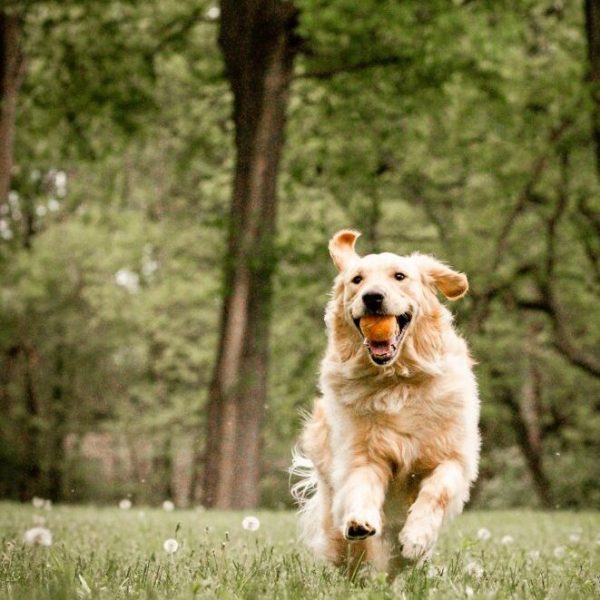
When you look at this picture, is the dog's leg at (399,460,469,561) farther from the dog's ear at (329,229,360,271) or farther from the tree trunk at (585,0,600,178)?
the tree trunk at (585,0,600,178)

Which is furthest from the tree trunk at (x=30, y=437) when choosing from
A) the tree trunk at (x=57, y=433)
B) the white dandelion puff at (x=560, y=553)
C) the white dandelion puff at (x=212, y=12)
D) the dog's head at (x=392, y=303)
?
the dog's head at (x=392, y=303)

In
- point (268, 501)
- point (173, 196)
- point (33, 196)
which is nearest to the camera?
point (33, 196)

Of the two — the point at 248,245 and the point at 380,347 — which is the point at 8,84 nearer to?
the point at 248,245

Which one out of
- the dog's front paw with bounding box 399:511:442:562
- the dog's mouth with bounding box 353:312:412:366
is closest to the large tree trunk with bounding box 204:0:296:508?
the dog's mouth with bounding box 353:312:412:366

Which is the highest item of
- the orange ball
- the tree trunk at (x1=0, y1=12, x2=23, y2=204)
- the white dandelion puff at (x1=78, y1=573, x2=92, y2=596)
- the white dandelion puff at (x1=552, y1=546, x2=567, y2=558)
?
the tree trunk at (x1=0, y1=12, x2=23, y2=204)

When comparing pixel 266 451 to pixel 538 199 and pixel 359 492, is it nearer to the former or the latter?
pixel 538 199

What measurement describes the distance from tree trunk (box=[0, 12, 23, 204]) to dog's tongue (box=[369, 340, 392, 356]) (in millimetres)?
9398

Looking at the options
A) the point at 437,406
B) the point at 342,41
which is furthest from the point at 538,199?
the point at 437,406

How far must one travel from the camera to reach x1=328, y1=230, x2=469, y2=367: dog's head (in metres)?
4.39

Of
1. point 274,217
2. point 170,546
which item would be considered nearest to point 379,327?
point 170,546

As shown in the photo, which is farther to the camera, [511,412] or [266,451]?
[266,451]

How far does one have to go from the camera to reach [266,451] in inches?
963

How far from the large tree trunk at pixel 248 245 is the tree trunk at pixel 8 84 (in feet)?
10.1

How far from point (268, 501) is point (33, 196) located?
10899 mm
